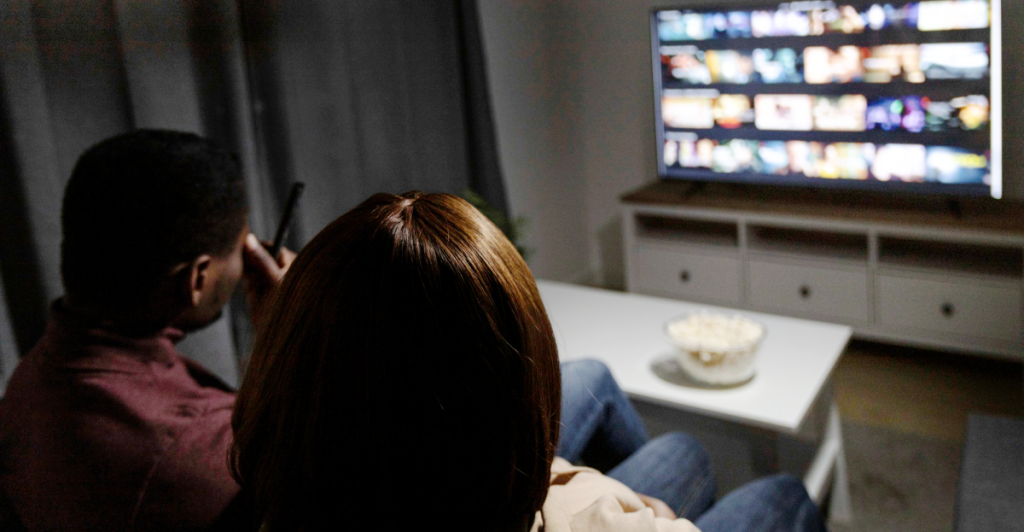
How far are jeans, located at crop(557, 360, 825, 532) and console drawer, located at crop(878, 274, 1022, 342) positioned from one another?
1821 millimetres

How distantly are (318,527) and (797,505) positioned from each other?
81 cm

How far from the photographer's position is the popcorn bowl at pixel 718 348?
5.46 feet

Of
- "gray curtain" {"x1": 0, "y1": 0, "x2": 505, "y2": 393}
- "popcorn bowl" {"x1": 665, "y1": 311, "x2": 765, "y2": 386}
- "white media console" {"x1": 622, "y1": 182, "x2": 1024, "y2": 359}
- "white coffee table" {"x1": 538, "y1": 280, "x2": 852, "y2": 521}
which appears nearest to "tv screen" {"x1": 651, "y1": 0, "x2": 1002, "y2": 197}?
"white media console" {"x1": 622, "y1": 182, "x2": 1024, "y2": 359}

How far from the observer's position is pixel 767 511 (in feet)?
3.78

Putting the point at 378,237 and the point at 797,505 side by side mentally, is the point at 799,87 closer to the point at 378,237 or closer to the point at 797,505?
the point at 797,505

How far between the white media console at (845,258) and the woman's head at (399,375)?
2.55 m

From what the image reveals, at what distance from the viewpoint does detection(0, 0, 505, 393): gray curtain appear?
1.75m

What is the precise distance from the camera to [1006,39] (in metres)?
2.78

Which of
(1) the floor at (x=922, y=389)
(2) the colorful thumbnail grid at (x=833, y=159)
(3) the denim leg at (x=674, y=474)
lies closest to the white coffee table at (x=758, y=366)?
(3) the denim leg at (x=674, y=474)

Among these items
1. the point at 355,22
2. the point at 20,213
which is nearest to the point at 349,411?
the point at 20,213

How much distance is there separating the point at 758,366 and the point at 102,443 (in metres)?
1.36

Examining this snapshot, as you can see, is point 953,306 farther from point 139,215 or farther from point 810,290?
point 139,215

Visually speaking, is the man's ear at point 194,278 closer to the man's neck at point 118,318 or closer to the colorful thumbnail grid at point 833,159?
the man's neck at point 118,318

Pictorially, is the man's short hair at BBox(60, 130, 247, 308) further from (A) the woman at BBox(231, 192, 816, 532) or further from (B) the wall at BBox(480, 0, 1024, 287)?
(B) the wall at BBox(480, 0, 1024, 287)
